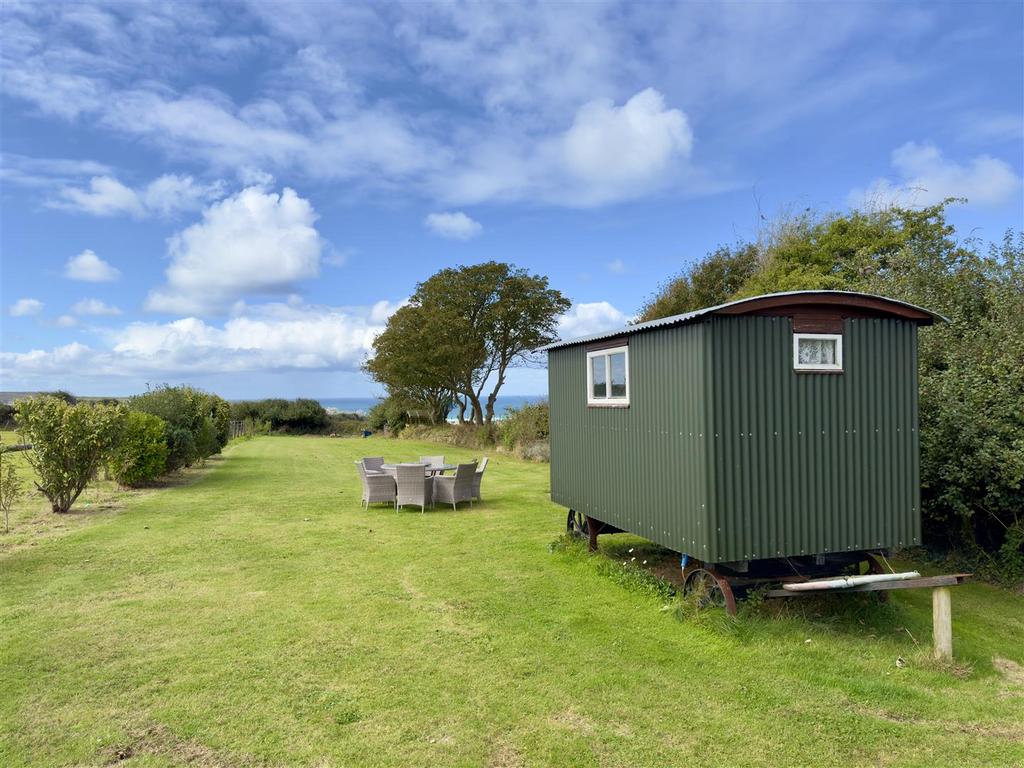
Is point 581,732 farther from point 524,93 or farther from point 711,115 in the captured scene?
point 711,115

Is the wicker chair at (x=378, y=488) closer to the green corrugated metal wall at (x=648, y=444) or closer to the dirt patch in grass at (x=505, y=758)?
the green corrugated metal wall at (x=648, y=444)

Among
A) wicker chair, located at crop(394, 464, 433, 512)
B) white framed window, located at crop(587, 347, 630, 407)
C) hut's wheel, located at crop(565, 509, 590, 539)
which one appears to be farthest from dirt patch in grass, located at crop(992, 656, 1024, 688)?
wicker chair, located at crop(394, 464, 433, 512)

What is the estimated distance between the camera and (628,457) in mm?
6582

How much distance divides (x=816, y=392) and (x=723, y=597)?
2.06m

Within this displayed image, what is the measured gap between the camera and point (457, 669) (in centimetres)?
450

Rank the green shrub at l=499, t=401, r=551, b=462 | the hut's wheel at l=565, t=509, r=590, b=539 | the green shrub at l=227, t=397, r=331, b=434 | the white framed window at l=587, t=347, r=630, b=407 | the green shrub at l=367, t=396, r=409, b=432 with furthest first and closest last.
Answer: the green shrub at l=227, t=397, r=331, b=434, the green shrub at l=367, t=396, r=409, b=432, the green shrub at l=499, t=401, r=551, b=462, the hut's wheel at l=565, t=509, r=590, b=539, the white framed window at l=587, t=347, r=630, b=407

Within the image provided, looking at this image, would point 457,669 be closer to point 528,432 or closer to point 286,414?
point 528,432

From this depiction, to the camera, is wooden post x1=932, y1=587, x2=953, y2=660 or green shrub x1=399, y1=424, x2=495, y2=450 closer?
wooden post x1=932, y1=587, x2=953, y2=660

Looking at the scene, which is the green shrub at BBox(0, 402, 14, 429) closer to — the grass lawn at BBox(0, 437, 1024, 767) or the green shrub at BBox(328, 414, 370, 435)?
the green shrub at BBox(328, 414, 370, 435)

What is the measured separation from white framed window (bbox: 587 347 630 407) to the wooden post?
3132 millimetres

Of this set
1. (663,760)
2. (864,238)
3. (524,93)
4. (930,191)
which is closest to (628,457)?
(663,760)

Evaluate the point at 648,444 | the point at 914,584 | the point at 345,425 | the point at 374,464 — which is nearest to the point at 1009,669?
the point at 914,584

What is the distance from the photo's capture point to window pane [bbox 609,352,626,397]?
6.67m

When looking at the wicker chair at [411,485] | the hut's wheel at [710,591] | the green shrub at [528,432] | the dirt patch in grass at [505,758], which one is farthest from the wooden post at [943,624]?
the green shrub at [528,432]
